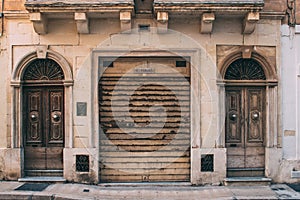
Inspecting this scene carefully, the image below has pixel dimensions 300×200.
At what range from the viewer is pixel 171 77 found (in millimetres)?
8273

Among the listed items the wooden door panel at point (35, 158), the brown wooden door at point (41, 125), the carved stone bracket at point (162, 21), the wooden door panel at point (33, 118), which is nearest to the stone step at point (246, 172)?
the carved stone bracket at point (162, 21)

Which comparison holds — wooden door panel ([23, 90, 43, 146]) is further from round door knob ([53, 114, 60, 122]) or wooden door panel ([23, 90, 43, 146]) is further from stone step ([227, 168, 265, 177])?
stone step ([227, 168, 265, 177])

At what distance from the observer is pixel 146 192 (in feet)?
24.9

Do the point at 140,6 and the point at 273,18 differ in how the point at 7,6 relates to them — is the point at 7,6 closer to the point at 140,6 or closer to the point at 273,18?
the point at 140,6

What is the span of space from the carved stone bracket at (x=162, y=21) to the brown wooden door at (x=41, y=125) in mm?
2873

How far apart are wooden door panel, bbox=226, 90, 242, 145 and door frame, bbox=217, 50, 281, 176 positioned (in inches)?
7.8

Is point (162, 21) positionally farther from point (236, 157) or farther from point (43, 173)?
point (43, 173)

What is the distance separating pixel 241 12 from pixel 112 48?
314 centimetres

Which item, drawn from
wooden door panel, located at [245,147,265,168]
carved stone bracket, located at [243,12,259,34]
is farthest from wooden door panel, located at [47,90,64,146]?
carved stone bracket, located at [243,12,259,34]

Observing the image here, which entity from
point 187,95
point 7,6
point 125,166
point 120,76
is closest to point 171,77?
point 187,95

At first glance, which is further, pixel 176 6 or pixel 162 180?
pixel 162 180

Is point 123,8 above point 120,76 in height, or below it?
above

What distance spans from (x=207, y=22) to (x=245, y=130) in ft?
9.28

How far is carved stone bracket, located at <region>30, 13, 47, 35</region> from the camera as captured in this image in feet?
25.0
